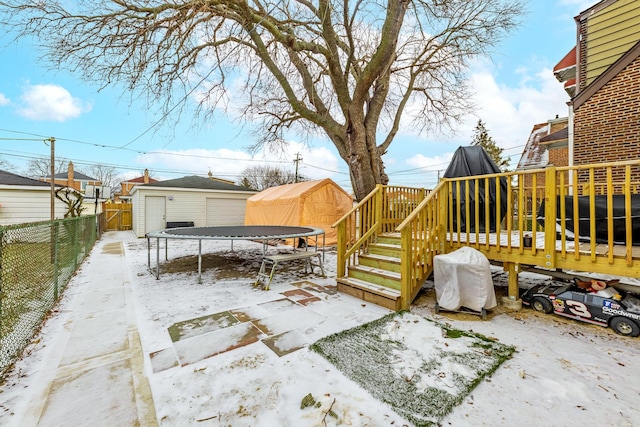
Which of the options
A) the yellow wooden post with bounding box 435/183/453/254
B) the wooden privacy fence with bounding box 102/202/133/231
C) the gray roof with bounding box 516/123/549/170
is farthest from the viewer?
the wooden privacy fence with bounding box 102/202/133/231

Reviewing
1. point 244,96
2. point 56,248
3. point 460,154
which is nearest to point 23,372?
point 56,248

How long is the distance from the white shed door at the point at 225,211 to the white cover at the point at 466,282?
12.3m

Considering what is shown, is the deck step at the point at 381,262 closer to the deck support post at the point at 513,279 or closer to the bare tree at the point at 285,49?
the deck support post at the point at 513,279

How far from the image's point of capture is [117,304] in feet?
11.9

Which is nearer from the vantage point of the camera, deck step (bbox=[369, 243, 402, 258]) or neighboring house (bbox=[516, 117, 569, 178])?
deck step (bbox=[369, 243, 402, 258])

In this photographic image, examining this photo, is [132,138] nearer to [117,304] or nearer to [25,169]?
[117,304]

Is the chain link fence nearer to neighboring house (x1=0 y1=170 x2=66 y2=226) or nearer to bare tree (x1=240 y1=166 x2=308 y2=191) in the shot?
neighboring house (x1=0 y1=170 x2=66 y2=226)

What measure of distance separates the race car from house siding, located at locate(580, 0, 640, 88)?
594 centimetres

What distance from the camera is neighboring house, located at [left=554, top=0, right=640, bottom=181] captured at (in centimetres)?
531

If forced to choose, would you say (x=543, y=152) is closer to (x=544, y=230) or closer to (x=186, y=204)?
(x=544, y=230)

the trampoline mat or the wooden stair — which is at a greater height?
the trampoline mat

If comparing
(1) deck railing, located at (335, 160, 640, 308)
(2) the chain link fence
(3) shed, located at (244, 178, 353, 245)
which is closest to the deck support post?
(1) deck railing, located at (335, 160, 640, 308)

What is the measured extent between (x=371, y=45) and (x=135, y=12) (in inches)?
226

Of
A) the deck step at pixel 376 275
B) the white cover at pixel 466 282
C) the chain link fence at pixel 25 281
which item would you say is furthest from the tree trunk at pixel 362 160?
the chain link fence at pixel 25 281
